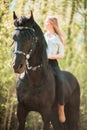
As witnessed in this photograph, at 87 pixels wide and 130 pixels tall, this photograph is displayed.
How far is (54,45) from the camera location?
6.05 meters

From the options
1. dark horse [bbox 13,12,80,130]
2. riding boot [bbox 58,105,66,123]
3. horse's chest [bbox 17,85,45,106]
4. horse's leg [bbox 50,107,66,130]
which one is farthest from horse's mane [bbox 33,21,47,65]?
horse's leg [bbox 50,107,66,130]

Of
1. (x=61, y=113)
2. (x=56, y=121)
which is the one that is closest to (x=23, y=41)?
(x=61, y=113)

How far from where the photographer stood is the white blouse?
6.05 meters

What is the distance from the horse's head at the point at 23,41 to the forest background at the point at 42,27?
4.35 metres

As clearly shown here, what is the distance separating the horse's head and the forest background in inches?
171

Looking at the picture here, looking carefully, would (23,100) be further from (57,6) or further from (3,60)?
(57,6)

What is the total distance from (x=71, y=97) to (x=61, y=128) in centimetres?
49

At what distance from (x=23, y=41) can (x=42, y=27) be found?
6.23 m

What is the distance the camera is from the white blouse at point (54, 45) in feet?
19.8

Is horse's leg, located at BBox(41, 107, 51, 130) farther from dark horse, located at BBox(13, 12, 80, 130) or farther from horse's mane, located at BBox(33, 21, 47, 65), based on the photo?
horse's mane, located at BBox(33, 21, 47, 65)

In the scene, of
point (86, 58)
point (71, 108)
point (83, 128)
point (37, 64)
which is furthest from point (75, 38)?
point (37, 64)

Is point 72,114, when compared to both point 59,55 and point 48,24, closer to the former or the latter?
point 59,55

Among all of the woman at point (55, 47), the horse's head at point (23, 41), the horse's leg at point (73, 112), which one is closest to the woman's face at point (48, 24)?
the woman at point (55, 47)

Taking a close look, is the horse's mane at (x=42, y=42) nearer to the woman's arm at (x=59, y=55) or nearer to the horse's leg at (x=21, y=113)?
the woman's arm at (x=59, y=55)
